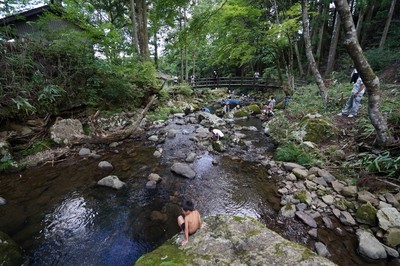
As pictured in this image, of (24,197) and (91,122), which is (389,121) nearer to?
(24,197)

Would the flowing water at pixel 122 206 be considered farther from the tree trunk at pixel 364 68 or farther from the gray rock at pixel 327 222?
the tree trunk at pixel 364 68

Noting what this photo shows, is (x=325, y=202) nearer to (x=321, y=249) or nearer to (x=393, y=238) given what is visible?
(x=393, y=238)

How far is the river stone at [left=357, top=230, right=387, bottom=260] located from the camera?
3.29 metres

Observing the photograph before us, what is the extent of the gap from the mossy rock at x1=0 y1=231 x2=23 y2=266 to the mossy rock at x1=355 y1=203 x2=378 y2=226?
6087 mm

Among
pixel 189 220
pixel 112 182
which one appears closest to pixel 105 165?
pixel 112 182

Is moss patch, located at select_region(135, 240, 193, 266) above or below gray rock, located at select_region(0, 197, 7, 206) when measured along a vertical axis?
above

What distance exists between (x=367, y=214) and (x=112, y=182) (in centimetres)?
577

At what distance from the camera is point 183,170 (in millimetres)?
6086

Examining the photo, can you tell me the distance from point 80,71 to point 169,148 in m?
4.92

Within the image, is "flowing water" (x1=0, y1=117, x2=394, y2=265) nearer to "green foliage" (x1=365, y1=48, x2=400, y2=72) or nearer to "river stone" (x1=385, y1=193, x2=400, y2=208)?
"river stone" (x1=385, y1=193, x2=400, y2=208)

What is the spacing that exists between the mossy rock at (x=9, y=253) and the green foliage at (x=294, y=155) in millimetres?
6594

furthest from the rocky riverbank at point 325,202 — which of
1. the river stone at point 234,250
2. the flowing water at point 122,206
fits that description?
the river stone at point 234,250

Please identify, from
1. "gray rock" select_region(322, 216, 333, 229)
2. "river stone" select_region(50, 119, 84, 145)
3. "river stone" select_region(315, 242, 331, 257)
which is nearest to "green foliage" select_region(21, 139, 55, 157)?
"river stone" select_region(50, 119, 84, 145)

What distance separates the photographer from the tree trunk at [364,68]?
4242mm
